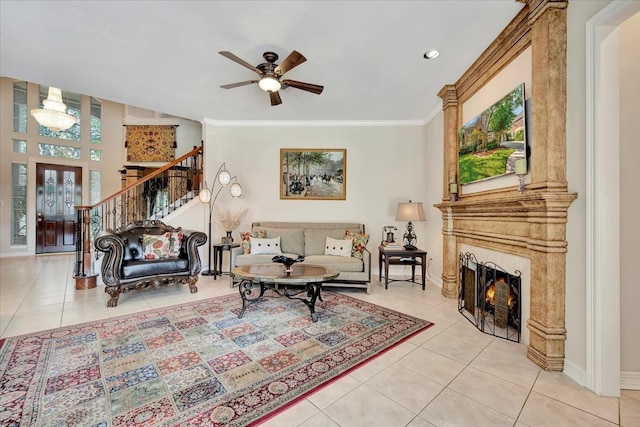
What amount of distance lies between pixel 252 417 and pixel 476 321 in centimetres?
247

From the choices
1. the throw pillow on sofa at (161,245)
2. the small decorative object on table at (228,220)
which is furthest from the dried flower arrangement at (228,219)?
the throw pillow on sofa at (161,245)

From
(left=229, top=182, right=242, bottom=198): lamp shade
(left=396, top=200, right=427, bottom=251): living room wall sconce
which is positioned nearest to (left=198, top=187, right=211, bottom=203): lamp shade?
(left=229, top=182, right=242, bottom=198): lamp shade

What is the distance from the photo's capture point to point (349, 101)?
4.20m

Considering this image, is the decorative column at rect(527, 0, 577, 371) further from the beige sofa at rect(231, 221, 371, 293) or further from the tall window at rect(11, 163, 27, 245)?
the tall window at rect(11, 163, 27, 245)

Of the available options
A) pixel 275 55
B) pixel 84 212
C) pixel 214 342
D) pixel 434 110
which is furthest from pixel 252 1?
pixel 84 212

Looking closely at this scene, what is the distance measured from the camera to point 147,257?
3703 millimetres

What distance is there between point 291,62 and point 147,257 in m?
3.15

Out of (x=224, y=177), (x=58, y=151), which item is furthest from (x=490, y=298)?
(x=58, y=151)

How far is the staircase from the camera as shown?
415 cm

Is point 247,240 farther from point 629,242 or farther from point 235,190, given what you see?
point 629,242

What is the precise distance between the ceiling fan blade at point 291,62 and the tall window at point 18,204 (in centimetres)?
789

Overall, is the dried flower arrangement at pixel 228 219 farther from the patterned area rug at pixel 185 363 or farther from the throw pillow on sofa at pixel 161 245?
the patterned area rug at pixel 185 363

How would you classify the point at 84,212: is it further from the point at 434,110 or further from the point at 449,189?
the point at 434,110

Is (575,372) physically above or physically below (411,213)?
below
